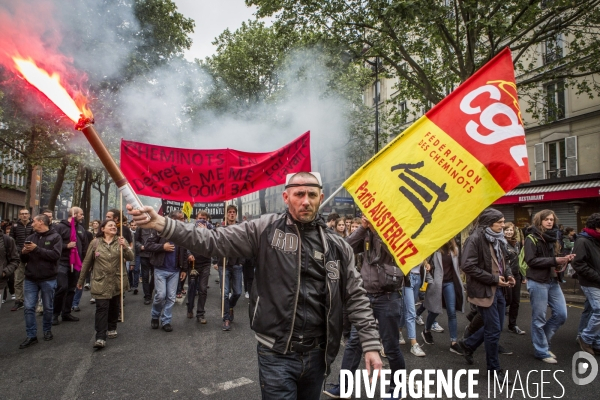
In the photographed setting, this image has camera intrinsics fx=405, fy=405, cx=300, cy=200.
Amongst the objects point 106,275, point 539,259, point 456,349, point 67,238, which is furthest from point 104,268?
point 539,259

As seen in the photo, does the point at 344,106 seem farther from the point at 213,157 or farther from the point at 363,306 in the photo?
the point at 363,306

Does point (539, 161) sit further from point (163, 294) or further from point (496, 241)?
point (163, 294)

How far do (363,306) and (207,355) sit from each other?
3.27m

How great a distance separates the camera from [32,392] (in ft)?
13.1

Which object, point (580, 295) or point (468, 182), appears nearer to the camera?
point (468, 182)

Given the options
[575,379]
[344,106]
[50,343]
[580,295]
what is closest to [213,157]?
[50,343]

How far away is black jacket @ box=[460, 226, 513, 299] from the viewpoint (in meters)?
4.41

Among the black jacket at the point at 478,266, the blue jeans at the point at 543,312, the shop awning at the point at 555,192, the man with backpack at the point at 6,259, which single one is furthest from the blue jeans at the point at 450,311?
the shop awning at the point at 555,192

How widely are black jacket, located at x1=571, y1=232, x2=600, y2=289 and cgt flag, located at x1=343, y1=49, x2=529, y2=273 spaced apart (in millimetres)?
3013

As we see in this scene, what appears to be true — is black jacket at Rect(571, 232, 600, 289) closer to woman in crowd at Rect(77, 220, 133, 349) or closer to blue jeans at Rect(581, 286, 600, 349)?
blue jeans at Rect(581, 286, 600, 349)

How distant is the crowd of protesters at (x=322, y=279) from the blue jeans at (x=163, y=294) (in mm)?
16

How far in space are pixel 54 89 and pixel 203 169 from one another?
11.5 feet

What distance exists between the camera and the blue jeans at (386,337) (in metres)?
3.70

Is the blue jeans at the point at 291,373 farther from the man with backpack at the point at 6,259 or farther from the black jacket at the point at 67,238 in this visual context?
the black jacket at the point at 67,238
